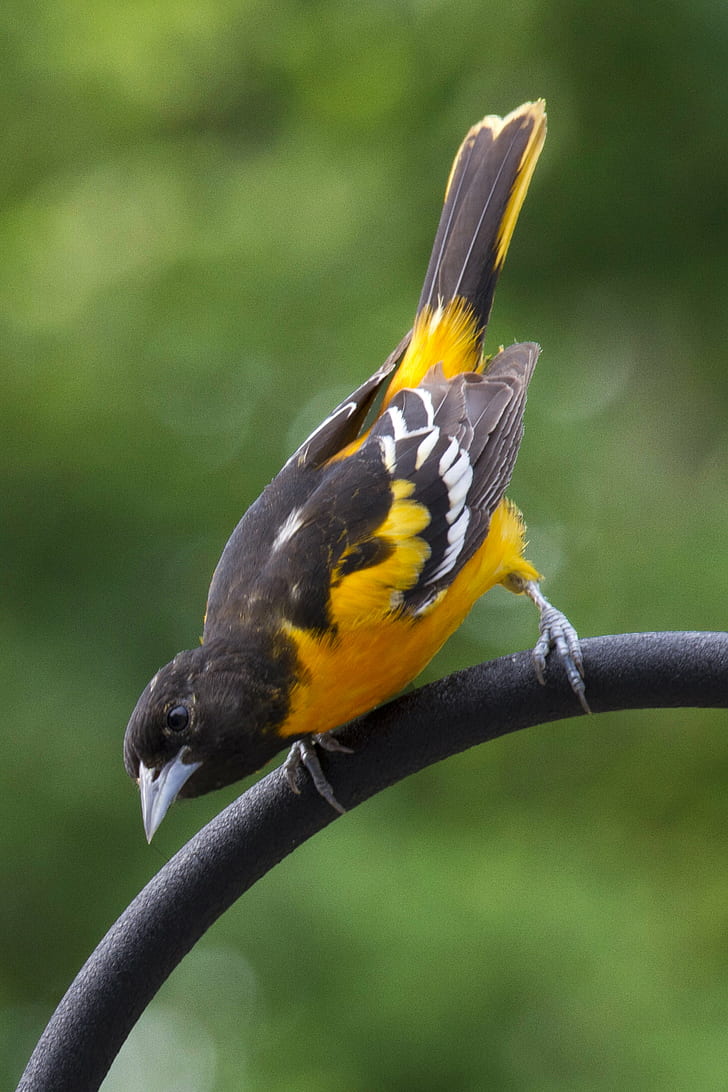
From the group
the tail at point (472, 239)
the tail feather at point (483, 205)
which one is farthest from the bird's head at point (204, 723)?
the tail feather at point (483, 205)

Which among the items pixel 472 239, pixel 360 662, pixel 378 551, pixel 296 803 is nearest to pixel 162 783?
pixel 296 803

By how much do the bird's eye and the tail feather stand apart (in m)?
1.40

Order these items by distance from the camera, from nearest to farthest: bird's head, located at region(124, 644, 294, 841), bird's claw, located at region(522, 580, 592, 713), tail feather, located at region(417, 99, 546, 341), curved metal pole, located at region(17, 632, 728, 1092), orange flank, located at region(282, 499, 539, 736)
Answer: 1. curved metal pole, located at region(17, 632, 728, 1092)
2. bird's claw, located at region(522, 580, 592, 713)
3. bird's head, located at region(124, 644, 294, 841)
4. orange flank, located at region(282, 499, 539, 736)
5. tail feather, located at region(417, 99, 546, 341)

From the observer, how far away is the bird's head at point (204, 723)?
2.21m

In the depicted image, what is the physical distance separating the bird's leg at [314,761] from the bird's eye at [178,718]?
19 cm

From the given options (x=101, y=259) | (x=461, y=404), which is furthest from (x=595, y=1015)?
(x=101, y=259)

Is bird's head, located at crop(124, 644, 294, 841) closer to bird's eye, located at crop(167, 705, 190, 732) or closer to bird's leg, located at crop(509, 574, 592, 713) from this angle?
bird's eye, located at crop(167, 705, 190, 732)

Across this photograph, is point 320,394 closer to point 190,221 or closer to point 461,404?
point 190,221

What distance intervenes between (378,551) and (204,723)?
55cm

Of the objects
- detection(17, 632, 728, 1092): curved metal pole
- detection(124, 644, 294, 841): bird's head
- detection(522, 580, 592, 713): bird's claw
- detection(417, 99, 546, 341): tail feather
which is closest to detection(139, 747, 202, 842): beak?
detection(124, 644, 294, 841): bird's head

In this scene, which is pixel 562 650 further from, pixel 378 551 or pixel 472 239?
pixel 472 239

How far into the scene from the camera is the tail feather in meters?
3.10

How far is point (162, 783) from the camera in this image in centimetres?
223

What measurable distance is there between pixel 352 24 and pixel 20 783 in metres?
2.55
